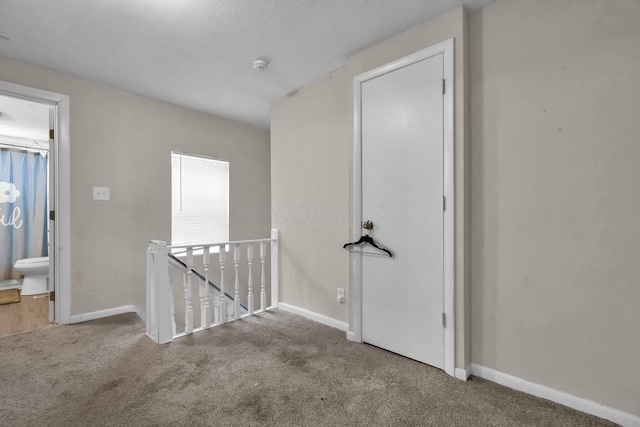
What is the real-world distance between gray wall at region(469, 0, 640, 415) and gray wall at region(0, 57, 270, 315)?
10.1ft

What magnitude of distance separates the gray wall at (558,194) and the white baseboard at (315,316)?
1078 mm

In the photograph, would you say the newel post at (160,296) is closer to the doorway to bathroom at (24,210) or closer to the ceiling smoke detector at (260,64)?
the ceiling smoke detector at (260,64)

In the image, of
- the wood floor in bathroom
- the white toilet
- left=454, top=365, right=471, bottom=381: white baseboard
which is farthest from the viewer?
the white toilet

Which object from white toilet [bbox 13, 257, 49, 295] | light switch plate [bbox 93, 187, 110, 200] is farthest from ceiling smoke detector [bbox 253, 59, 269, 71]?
white toilet [bbox 13, 257, 49, 295]

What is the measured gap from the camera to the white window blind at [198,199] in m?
3.60

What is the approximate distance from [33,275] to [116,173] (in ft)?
7.85

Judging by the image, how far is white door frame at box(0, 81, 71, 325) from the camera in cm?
270

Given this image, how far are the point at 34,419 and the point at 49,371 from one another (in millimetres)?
554

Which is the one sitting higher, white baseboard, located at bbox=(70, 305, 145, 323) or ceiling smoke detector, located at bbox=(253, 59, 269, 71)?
ceiling smoke detector, located at bbox=(253, 59, 269, 71)

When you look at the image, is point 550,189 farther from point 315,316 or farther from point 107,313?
point 107,313

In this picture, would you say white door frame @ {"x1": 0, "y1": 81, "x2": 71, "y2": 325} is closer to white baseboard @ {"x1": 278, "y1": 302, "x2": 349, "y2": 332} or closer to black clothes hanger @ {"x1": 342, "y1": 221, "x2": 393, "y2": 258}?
white baseboard @ {"x1": 278, "y1": 302, "x2": 349, "y2": 332}

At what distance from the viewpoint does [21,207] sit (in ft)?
14.8

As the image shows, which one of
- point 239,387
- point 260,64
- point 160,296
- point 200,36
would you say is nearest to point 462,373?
point 239,387

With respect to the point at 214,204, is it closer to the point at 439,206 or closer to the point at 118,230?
the point at 118,230
